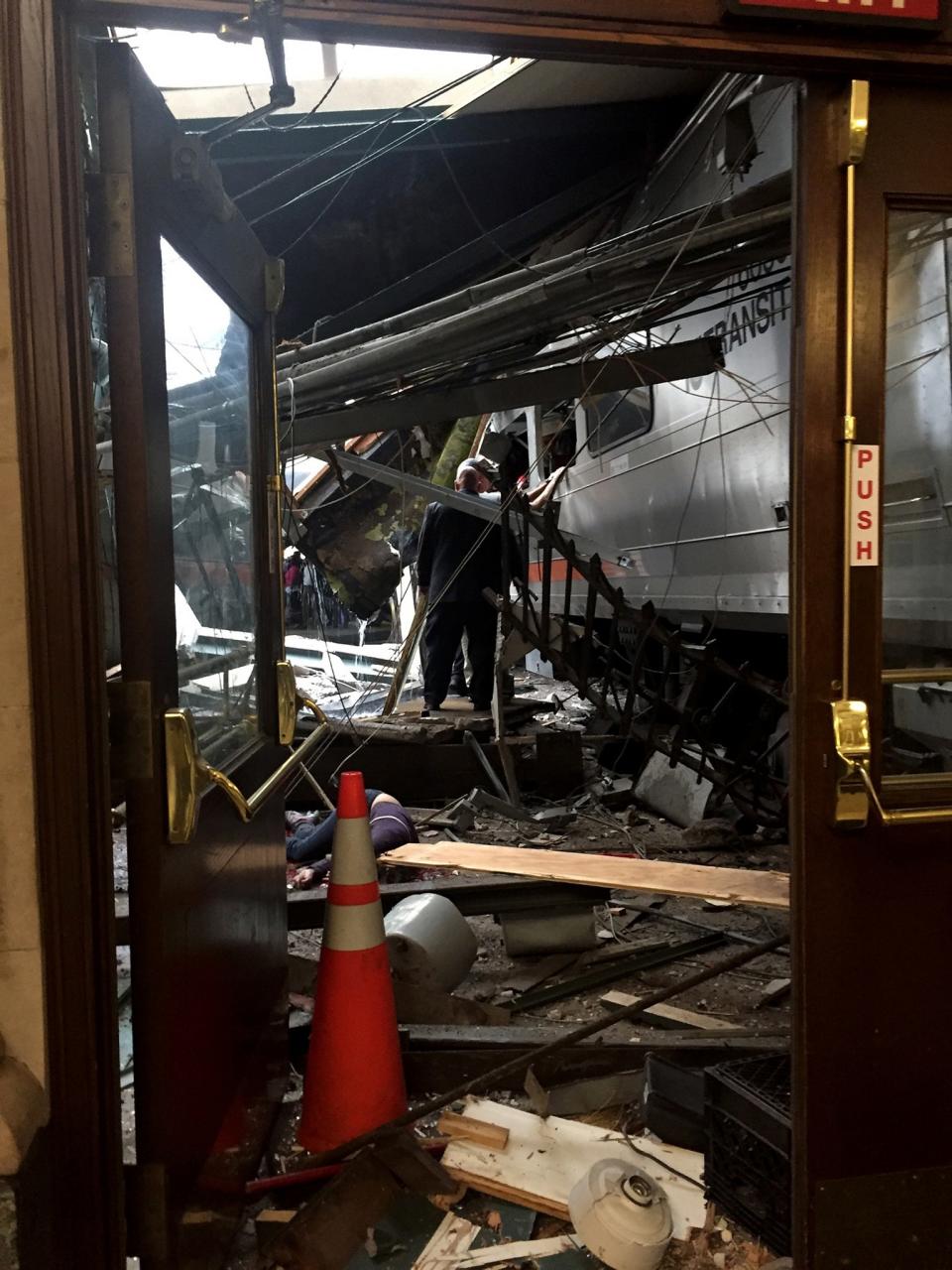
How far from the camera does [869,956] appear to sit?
1911 millimetres

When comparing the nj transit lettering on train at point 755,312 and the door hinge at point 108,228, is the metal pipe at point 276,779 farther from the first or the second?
the nj transit lettering on train at point 755,312

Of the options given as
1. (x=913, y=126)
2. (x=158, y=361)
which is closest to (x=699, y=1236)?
(x=158, y=361)

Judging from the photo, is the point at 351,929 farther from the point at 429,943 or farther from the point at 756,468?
the point at 756,468

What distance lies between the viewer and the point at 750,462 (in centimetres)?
509

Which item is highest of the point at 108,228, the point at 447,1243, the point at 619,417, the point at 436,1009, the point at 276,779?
the point at 619,417

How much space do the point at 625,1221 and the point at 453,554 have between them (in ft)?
19.1

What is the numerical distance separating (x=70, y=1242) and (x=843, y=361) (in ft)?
7.54

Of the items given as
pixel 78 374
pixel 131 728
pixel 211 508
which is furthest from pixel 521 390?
pixel 131 728

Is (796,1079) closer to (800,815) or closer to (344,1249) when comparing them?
(800,815)

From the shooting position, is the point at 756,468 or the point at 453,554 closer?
the point at 756,468

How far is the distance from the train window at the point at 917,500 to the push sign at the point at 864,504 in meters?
0.06

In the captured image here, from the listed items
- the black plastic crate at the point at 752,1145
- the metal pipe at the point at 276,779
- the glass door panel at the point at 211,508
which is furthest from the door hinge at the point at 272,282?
the black plastic crate at the point at 752,1145

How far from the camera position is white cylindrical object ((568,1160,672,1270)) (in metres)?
2.14

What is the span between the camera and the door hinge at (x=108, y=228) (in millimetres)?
1616
